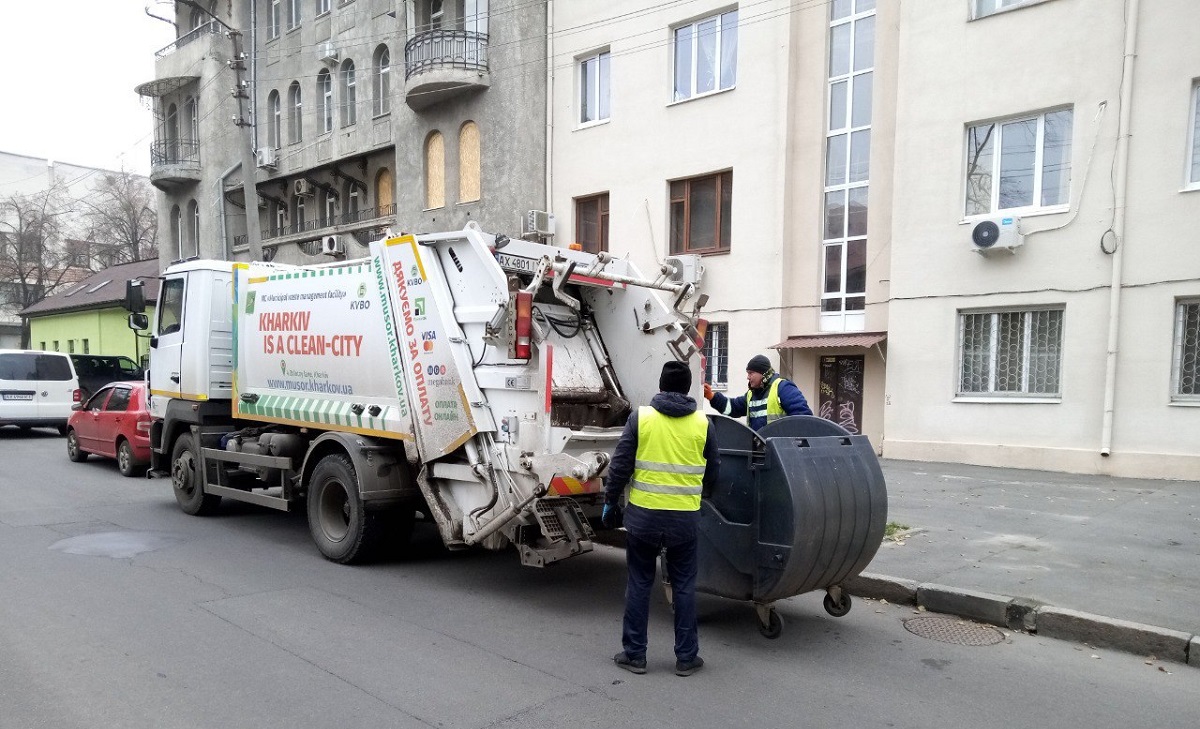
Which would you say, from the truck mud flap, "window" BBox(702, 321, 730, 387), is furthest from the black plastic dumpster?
"window" BBox(702, 321, 730, 387)

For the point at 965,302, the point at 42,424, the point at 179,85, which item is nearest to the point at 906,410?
the point at 965,302

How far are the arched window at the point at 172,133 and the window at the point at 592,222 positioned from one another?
1841cm

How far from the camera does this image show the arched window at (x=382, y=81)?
22.4 meters

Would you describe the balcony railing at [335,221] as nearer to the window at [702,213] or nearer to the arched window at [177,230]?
the arched window at [177,230]

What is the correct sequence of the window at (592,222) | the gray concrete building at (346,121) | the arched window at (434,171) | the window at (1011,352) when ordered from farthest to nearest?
the arched window at (434,171)
the gray concrete building at (346,121)
the window at (592,222)
the window at (1011,352)

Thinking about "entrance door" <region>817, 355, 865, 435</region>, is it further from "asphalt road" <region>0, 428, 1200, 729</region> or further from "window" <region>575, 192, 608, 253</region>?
"asphalt road" <region>0, 428, 1200, 729</region>

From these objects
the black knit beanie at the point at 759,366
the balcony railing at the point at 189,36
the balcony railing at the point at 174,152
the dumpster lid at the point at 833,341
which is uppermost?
the balcony railing at the point at 189,36

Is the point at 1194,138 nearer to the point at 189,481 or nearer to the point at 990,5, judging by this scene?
the point at 990,5

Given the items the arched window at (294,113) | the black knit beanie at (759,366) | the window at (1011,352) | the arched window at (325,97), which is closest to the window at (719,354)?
the window at (1011,352)

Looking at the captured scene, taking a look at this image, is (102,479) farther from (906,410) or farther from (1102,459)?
(1102,459)

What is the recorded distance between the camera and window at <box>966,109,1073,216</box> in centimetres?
1202

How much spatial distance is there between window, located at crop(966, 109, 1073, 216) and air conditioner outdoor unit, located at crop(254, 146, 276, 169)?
2083 centimetres

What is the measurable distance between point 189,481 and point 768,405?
649 centimetres

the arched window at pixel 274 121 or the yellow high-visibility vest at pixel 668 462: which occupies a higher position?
the arched window at pixel 274 121
